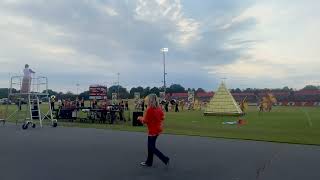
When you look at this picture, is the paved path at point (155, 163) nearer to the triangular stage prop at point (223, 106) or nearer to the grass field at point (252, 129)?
the grass field at point (252, 129)

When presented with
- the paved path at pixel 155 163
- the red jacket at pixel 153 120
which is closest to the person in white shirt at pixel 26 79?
the paved path at pixel 155 163

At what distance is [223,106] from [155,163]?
124ft

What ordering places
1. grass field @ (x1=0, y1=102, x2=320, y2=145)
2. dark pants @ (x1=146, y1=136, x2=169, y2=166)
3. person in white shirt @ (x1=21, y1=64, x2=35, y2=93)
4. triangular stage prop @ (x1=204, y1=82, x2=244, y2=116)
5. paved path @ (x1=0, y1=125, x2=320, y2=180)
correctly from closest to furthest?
paved path @ (x1=0, y1=125, x2=320, y2=180), dark pants @ (x1=146, y1=136, x2=169, y2=166), grass field @ (x1=0, y1=102, x2=320, y2=145), person in white shirt @ (x1=21, y1=64, x2=35, y2=93), triangular stage prop @ (x1=204, y1=82, x2=244, y2=116)

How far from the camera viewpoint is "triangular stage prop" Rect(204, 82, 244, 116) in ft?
155

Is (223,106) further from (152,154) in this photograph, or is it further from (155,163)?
(152,154)

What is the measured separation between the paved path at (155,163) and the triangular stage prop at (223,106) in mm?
31676

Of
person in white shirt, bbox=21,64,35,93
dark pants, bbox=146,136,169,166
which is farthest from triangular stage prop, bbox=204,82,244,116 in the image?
dark pants, bbox=146,136,169,166

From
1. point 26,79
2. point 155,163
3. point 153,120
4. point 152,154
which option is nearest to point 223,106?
point 26,79

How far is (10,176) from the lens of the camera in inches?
357

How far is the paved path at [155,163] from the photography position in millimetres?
9320

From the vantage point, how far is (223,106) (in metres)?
48.3

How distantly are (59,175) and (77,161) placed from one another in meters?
1.96

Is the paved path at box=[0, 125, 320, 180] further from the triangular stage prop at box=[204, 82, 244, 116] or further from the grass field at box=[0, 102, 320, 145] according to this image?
the triangular stage prop at box=[204, 82, 244, 116]

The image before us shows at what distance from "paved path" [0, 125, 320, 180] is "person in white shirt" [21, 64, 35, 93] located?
348 inches
